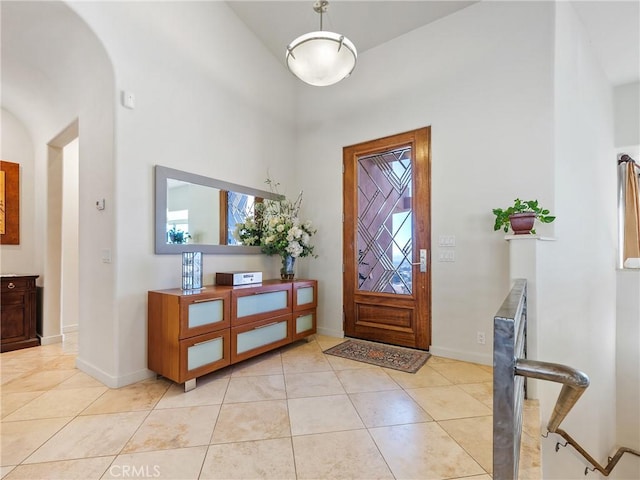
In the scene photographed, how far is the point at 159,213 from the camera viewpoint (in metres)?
2.66

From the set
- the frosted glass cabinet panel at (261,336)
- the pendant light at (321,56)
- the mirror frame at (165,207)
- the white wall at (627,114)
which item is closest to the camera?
the pendant light at (321,56)

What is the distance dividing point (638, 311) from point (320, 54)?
16.8 ft

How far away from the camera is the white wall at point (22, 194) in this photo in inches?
145

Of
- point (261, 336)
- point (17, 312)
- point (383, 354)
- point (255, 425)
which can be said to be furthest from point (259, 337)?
point (17, 312)

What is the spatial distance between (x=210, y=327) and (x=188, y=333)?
0.20 metres

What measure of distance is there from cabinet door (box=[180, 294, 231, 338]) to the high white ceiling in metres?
3.14

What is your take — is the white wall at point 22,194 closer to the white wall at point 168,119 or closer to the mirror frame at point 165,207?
the white wall at point 168,119

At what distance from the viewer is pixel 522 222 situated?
2.35 meters

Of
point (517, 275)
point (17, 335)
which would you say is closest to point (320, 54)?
point (517, 275)

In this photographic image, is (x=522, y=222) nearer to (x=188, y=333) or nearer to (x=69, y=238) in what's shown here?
(x=188, y=333)

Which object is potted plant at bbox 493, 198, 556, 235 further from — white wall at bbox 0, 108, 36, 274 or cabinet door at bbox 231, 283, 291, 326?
white wall at bbox 0, 108, 36, 274

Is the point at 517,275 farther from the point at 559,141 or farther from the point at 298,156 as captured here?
the point at 298,156

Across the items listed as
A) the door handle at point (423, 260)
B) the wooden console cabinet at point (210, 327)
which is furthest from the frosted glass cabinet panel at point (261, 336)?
the door handle at point (423, 260)

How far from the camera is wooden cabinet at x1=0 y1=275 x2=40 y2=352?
327 centimetres
